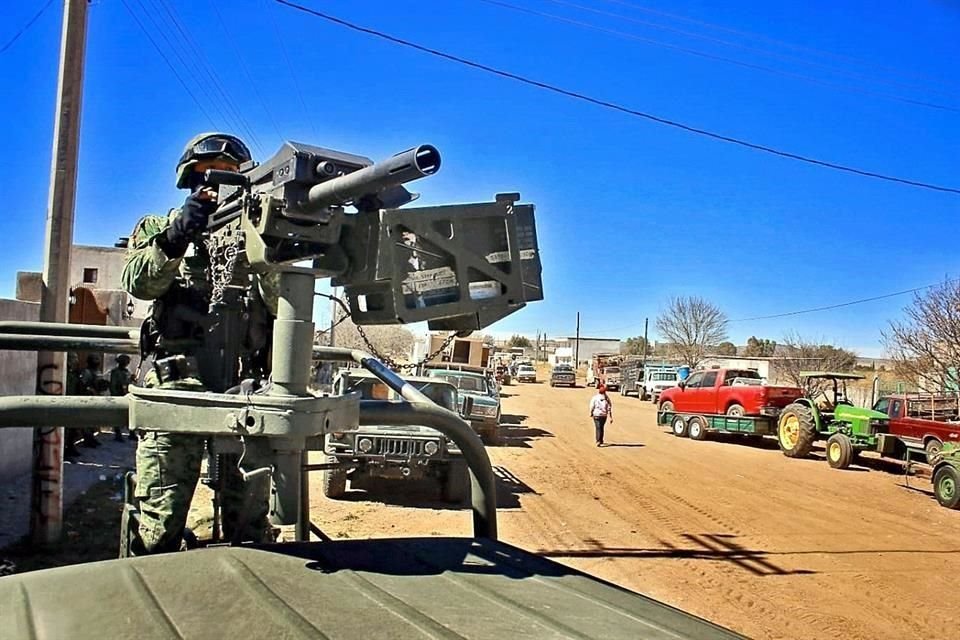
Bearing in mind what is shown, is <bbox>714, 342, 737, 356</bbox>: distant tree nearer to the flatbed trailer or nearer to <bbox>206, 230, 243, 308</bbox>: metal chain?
the flatbed trailer

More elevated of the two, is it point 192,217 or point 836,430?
point 192,217

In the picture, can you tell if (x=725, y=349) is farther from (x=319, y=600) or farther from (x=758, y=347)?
(x=319, y=600)

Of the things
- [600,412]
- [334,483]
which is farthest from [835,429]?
[334,483]

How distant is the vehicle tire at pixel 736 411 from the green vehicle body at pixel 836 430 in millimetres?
1394

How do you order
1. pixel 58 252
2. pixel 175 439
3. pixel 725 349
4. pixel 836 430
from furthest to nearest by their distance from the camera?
pixel 725 349 → pixel 836 430 → pixel 58 252 → pixel 175 439

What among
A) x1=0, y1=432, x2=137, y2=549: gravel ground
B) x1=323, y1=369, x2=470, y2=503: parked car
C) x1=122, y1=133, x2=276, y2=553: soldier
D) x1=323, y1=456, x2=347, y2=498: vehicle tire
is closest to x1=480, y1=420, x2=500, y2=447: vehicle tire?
x1=323, y1=369, x2=470, y2=503: parked car

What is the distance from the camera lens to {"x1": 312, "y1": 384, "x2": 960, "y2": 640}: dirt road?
6383 mm

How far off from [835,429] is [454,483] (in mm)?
9872

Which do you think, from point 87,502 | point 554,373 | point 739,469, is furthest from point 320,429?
point 554,373

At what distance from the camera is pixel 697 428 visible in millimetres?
20766

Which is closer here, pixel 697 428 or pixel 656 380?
pixel 697 428

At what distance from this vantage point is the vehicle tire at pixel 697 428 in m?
20.6

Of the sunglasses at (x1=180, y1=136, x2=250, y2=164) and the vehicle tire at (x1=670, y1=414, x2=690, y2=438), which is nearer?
the sunglasses at (x1=180, y1=136, x2=250, y2=164)

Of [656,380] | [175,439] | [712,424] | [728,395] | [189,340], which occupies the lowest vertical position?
[712,424]
